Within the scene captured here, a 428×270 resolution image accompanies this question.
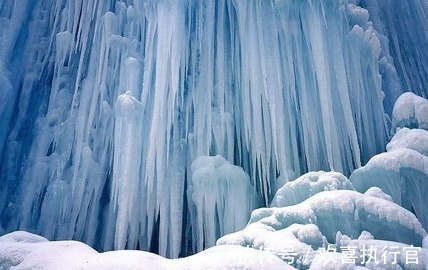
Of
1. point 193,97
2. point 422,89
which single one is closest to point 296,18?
point 193,97

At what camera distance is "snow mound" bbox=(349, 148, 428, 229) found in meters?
5.68

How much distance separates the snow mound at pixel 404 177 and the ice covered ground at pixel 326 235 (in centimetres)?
1

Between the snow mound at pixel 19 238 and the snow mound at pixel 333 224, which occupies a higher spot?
the snow mound at pixel 333 224

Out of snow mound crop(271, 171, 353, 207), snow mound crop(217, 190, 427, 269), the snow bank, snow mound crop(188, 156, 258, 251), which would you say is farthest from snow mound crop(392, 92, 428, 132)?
the snow bank

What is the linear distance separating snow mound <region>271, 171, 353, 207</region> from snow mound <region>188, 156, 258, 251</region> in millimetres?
1152

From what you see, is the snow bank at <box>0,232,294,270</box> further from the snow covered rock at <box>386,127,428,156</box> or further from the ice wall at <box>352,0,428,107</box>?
the ice wall at <box>352,0,428,107</box>

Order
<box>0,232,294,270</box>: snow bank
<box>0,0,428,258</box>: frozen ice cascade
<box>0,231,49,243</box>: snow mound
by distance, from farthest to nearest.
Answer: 1. <box>0,0,428,258</box>: frozen ice cascade
2. <box>0,231,49,243</box>: snow mound
3. <box>0,232,294,270</box>: snow bank

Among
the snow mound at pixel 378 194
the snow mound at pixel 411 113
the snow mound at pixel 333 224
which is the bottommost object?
the snow mound at pixel 333 224

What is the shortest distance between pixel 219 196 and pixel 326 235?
2783 mm

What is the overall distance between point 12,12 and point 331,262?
374 inches

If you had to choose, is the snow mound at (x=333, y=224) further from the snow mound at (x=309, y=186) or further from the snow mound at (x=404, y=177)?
the snow mound at (x=404, y=177)

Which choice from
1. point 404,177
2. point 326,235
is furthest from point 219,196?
point 404,177

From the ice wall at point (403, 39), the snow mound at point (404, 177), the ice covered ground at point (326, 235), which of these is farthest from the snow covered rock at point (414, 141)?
the ice wall at point (403, 39)

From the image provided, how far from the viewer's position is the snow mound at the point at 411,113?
675 centimetres
